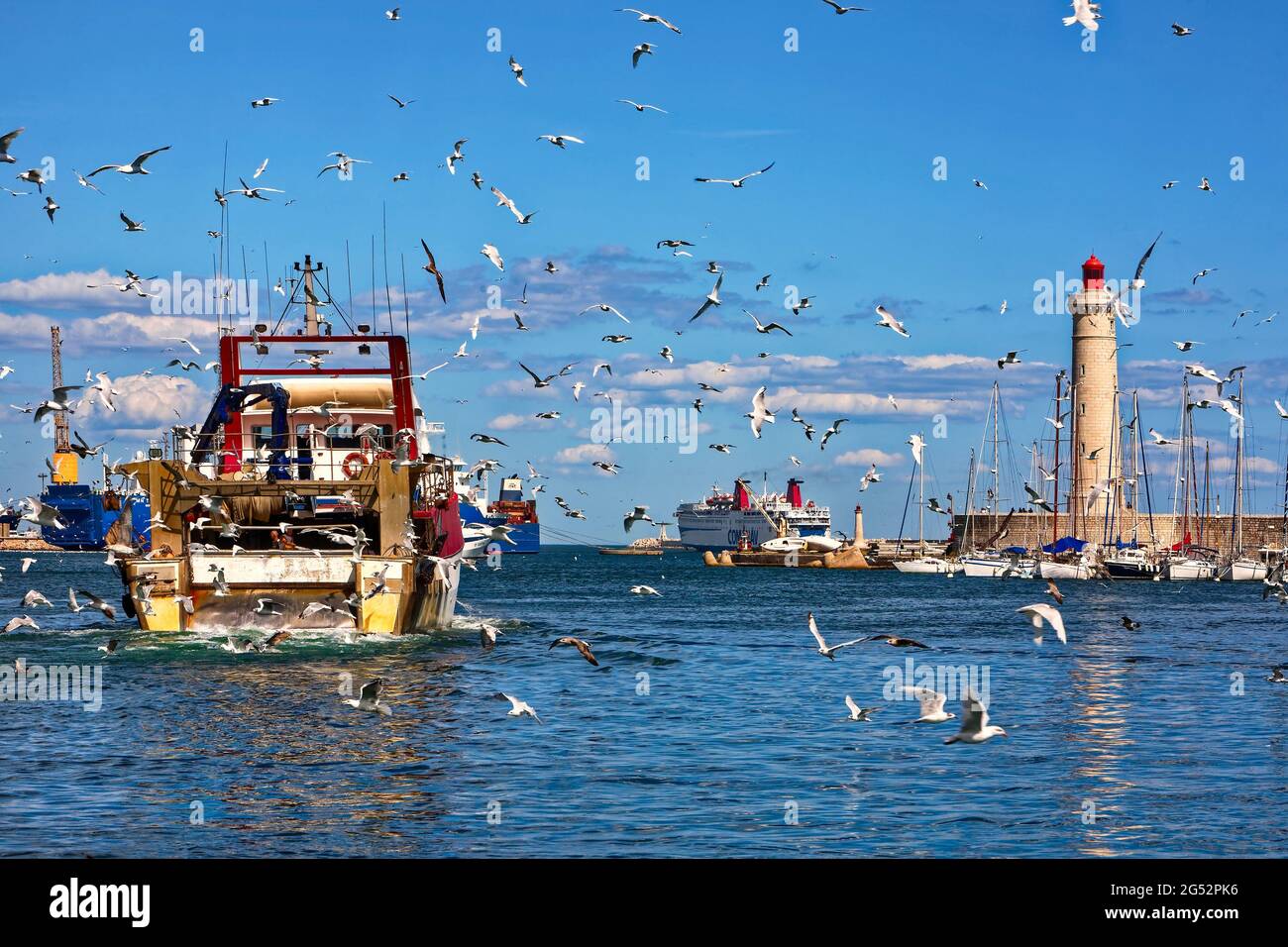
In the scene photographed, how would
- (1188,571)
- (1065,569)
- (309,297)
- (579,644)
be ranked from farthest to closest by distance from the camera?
(1065,569) → (1188,571) → (309,297) → (579,644)

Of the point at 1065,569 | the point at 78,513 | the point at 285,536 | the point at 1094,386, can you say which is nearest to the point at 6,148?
the point at 285,536

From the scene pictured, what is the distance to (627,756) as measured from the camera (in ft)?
70.2

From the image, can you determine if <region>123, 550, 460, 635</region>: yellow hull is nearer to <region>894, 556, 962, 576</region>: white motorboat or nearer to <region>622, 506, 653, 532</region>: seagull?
<region>622, 506, 653, 532</region>: seagull

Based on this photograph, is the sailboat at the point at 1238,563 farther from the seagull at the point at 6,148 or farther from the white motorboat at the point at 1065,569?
the seagull at the point at 6,148

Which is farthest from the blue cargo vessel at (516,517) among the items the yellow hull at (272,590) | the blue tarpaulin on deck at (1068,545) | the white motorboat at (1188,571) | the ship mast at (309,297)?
the yellow hull at (272,590)

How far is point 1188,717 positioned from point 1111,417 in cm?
9981

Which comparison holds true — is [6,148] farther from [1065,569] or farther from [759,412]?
[1065,569]

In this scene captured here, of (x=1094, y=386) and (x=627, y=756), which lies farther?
(x=1094, y=386)

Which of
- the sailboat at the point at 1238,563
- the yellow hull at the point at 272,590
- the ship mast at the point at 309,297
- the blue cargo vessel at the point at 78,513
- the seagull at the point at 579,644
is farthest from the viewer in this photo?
the blue cargo vessel at the point at 78,513

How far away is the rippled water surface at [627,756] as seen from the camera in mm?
15773

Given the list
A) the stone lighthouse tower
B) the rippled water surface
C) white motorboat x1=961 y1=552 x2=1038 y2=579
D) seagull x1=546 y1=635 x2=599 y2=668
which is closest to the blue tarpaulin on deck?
white motorboat x1=961 y1=552 x2=1038 y2=579

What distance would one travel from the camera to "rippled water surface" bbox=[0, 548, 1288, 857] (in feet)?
51.8
